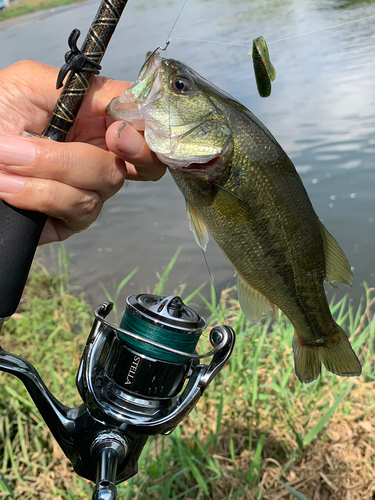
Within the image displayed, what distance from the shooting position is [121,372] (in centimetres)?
138

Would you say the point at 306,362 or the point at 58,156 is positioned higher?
the point at 58,156

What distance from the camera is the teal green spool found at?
52.1 inches

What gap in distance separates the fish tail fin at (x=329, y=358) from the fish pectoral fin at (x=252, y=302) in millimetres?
162

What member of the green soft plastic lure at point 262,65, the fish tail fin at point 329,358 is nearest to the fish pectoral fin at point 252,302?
the fish tail fin at point 329,358

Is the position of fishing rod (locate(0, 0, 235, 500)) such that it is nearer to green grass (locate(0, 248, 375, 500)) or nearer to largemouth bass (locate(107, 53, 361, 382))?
largemouth bass (locate(107, 53, 361, 382))

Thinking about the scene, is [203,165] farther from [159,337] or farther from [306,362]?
[306,362]

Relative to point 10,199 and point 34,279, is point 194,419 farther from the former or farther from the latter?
point 34,279

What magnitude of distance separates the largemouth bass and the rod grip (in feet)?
1.60

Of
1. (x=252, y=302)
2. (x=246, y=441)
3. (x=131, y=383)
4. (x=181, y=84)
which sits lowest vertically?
(x=246, y=441)

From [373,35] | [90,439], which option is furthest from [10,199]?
[373,35]

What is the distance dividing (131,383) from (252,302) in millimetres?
604

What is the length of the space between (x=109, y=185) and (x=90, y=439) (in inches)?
37.0

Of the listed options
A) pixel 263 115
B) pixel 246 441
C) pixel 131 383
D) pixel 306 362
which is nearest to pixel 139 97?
pixel 131 383

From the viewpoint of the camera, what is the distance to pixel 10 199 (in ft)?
4.96
